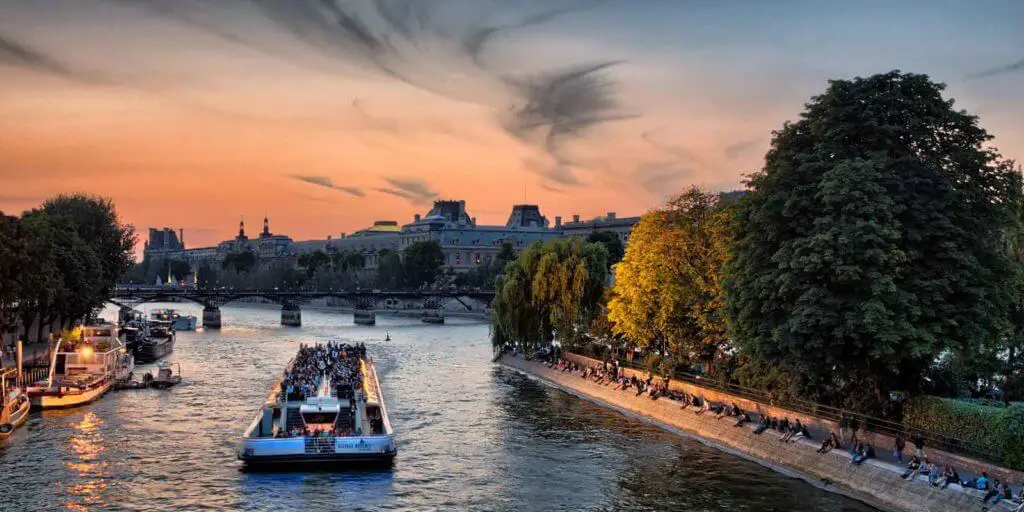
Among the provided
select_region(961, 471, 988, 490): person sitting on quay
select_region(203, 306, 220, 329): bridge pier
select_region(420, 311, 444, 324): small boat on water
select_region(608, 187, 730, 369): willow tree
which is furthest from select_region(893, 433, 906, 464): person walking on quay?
select_region(203, 306, 220, 329): bridge pier

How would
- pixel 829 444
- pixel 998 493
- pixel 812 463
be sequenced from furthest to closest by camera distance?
1. pixel 812 463
2. pixel 829 444
3. pixel 998 493

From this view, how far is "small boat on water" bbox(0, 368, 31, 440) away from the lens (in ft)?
156

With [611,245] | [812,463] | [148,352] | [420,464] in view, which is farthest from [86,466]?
[611,245]

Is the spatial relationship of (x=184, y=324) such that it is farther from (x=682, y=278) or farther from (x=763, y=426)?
(x=763, y=426)

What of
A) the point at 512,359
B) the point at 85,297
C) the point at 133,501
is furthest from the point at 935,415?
the point at 85,297

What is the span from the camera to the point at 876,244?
119 feet

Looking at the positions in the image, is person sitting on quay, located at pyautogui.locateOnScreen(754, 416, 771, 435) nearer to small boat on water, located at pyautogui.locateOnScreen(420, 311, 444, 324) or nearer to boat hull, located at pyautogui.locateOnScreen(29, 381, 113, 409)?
boat hull, located at pyautogui.locateOnScreen(29, 381, 113, 409)

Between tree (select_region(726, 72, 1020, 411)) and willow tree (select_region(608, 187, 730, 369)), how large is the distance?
966 cm

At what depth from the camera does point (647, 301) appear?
5681cm

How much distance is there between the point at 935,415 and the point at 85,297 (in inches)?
2822

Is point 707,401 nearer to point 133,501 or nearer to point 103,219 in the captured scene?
point 133,501

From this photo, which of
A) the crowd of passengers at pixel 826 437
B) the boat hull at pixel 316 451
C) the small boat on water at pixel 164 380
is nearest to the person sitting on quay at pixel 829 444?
the crowd of passengers at pixel 826 437

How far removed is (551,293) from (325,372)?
19.7 metres

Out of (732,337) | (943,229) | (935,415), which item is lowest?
(935,415)
